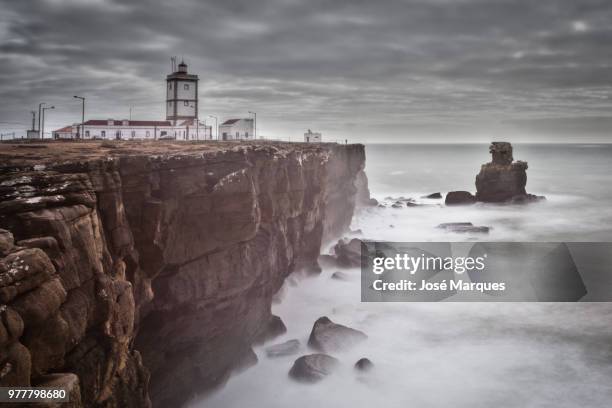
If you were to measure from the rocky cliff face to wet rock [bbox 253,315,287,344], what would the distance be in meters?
0.24

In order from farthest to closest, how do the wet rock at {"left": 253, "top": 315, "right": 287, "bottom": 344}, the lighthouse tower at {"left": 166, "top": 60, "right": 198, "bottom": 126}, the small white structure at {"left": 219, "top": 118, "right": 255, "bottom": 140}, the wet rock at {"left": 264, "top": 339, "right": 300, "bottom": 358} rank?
the small white structure at {"left": 219, "top": 118, "right": 255, "bottom": 140}
the lighthouse tower at {"left": 166, "top": 60, "right": 198, "bottom": 126}
the wet rock at {"left": 253, "top": 315, "right": 287, "bottom": 344}
the wet rock at {"left": 264, "top": 339, "right": 300, "bottom": 358}

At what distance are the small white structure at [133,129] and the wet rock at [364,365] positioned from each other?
136ft

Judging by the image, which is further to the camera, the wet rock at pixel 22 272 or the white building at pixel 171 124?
the white building at pixel 171 124

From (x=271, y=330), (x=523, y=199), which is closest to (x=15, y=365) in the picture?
(x=271, y=330)

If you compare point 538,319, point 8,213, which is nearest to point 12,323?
point 8,213

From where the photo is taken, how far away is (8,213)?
13586 mm

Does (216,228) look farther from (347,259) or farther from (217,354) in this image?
(347,259)

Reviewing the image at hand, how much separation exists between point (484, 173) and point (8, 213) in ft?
263

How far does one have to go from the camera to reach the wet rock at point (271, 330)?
28.9 metres

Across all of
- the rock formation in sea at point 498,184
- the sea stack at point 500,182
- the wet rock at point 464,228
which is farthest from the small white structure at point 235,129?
the sea stack at point 500,182

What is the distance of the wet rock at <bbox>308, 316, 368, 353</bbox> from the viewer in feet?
90.4

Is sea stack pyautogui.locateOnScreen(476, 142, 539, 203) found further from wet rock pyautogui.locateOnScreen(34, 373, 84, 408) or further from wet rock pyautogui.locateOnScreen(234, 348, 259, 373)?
wet rock pyautogui.locateOnScreen(34, 373, 84, 408)

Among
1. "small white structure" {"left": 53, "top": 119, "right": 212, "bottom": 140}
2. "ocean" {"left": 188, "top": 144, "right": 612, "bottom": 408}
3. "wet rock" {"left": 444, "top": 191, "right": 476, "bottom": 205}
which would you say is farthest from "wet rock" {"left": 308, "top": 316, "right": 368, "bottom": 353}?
"wet rock" {"left": 444, "top": 191, "right": 476, "bottom": 205}

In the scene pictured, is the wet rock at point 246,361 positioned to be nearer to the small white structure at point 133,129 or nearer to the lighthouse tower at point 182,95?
the small white structure at point 133,129
